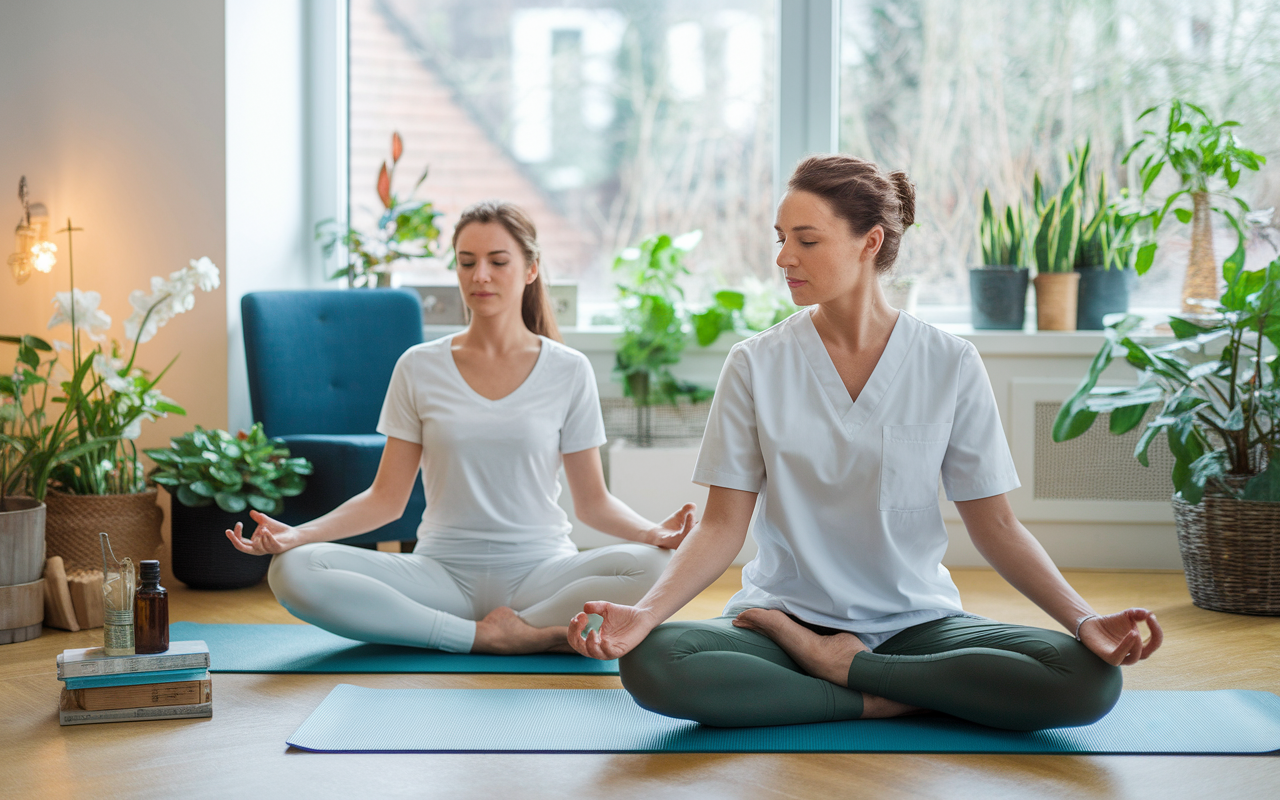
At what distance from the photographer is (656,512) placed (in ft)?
11.5

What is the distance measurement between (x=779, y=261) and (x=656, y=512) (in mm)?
1822

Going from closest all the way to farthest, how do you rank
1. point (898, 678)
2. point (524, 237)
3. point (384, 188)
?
point (898, 678) < point (524, 237) < point (384, 188)

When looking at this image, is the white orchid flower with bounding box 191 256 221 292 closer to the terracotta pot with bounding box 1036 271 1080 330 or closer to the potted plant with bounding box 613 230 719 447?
the potted plant with bounding box 613 230 719 447

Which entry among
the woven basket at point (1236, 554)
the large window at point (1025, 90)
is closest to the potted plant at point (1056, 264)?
the large window at point (1025, 90)

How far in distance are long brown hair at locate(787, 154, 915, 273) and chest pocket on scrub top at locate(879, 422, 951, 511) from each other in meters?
0.31

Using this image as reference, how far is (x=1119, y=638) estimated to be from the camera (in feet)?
5.37

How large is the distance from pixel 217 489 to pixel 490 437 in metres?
1.08

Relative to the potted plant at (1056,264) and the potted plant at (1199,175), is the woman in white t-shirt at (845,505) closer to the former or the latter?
the potted plant at (1199,175)

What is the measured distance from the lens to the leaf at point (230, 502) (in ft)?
9.50

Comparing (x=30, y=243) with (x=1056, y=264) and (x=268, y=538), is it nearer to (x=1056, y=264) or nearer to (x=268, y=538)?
(x=268, y=538)

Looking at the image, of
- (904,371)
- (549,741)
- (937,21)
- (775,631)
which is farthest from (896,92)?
(549,741)

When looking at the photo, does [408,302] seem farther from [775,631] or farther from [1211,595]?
[1211,595]

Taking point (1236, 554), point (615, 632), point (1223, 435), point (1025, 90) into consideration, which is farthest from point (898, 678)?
point (1025, 90)

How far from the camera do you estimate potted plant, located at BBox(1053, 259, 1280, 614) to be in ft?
9.03
